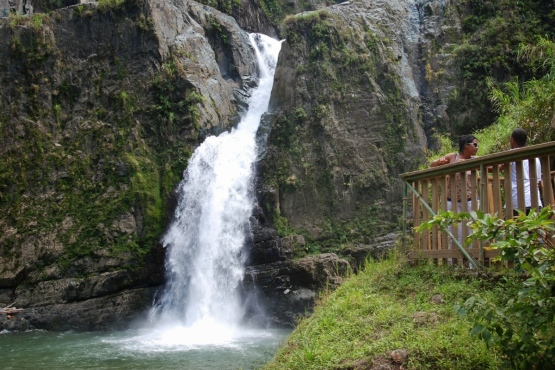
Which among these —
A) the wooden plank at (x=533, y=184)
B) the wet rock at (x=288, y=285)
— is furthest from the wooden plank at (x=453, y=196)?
the wet rock at (x=288, y=285)

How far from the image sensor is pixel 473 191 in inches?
238

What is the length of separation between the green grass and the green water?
10.1ft

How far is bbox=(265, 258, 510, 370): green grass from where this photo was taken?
15.1ft

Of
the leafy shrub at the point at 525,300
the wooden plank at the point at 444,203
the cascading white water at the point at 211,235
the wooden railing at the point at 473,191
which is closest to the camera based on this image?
the leafy shrub at the point at 525,300

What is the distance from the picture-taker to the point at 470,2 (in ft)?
63.0

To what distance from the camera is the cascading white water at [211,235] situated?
46.5 feet

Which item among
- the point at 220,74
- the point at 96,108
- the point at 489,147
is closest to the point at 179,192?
the point at 96,108

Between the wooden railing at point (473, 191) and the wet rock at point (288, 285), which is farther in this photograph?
the wet rock at point (288, 285)

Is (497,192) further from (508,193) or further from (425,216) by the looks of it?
(425,216)

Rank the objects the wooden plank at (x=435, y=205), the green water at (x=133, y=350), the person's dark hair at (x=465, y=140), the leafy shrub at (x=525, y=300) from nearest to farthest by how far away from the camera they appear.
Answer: the leafy shrub at (x=525, y=300) → the wooden plank at (x=435, y=205) → the person's dark hair at (x=465, y=140) → the green water at (x=133, y=350)

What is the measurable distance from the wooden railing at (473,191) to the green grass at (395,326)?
0.26m

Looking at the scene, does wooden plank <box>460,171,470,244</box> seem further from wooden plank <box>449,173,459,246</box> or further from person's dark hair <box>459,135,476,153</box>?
person's dark hair <box>459,135,476,153</box>

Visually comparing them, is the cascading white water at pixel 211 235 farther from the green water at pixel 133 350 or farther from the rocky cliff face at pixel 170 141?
the green water at pixel 133 350

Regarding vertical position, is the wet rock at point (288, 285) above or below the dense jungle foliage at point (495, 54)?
below
